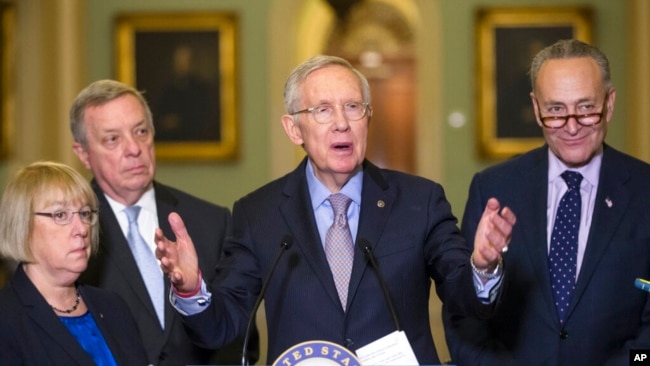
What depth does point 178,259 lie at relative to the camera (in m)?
3.04

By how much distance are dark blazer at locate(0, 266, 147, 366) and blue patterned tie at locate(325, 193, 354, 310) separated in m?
0.72

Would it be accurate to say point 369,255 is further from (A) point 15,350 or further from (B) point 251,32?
(B) point 251,32

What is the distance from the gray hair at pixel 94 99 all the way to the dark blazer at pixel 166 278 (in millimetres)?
228

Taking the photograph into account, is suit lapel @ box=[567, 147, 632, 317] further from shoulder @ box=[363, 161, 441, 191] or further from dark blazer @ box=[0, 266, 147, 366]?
dark blazer @ box=[0, 266, 147, 366]

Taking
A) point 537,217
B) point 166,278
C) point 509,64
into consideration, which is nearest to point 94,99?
point 166,278

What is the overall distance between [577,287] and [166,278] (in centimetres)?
155

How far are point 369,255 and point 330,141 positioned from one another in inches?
17.5

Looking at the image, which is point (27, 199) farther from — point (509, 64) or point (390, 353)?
point (509, 64)

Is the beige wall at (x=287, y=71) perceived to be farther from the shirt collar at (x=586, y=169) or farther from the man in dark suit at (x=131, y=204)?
the shirt collar at (x=586, y=169)

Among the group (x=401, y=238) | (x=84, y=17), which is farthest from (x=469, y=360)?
(x=84, y=17)

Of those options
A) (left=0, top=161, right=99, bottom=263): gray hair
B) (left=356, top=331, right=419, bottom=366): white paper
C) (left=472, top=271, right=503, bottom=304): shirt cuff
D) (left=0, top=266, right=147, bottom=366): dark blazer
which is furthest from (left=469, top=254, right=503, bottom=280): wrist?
(left=0, top=161, right=99, bottom=263): gray hair

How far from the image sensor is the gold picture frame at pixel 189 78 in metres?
12.2

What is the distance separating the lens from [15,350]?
3.18 m

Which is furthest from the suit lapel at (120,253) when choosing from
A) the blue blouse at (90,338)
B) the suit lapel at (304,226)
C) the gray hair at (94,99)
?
the suit lapel at (304,226)
